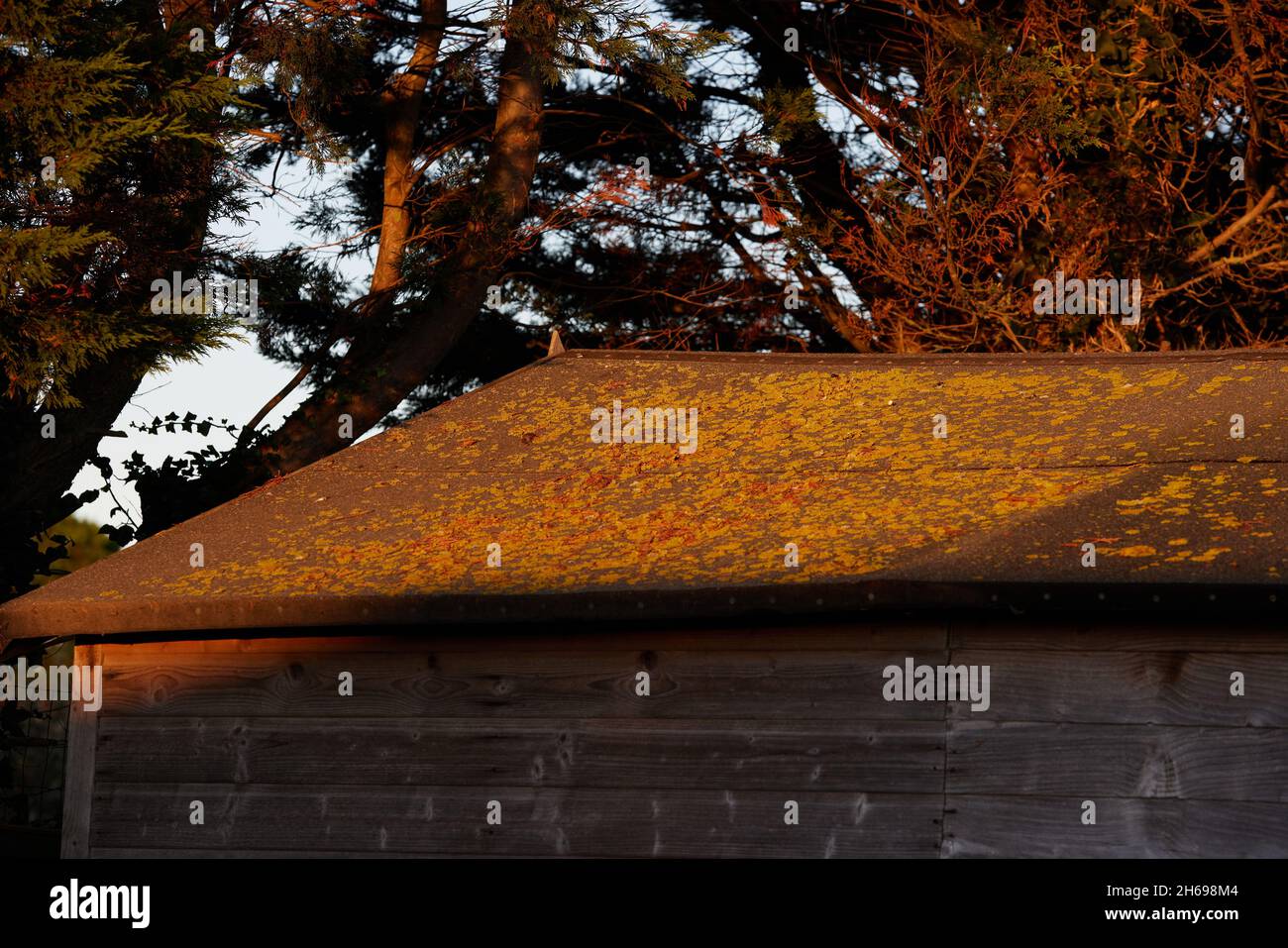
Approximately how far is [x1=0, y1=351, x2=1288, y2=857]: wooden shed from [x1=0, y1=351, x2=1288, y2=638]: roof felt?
23 millimetres

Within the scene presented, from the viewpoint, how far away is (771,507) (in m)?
6.68

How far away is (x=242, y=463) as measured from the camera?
474 inches

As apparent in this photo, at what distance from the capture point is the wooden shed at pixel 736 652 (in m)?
5.59

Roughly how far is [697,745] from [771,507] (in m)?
1.24

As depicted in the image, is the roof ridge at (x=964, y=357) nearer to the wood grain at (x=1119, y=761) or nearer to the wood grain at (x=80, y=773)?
the wood grain at (x=1119, y=761)

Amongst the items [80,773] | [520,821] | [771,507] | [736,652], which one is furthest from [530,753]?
[80,773]

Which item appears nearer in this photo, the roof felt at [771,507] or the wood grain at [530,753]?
the roof felt at [771,507]

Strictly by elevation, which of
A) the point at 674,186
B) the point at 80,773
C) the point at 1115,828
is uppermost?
the point at 674,186

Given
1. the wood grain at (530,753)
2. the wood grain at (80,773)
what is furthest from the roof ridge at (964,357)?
the wood grain at (80,773)

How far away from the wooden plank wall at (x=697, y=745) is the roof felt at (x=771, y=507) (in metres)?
0.35

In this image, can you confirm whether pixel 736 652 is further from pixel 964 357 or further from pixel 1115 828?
pixel 964 357

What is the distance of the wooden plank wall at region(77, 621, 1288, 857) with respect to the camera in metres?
5.59

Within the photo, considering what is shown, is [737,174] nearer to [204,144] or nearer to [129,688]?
[204,144]
